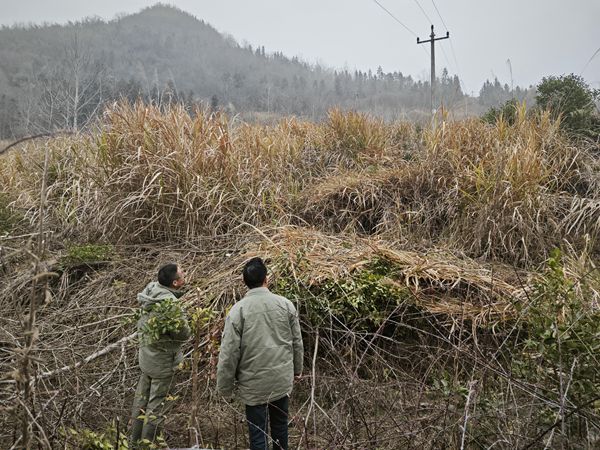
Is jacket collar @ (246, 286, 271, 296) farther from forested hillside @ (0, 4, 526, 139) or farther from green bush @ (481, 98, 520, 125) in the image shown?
forested hillside @ (0, 4, 526, 139)

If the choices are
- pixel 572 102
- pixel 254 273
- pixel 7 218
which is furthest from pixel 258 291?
pixel 572 102

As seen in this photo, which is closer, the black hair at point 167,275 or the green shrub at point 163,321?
the green shrub at point 163,321

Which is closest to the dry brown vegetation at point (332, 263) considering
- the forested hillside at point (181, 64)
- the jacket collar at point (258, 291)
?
the jacket collar at point (258, 291)

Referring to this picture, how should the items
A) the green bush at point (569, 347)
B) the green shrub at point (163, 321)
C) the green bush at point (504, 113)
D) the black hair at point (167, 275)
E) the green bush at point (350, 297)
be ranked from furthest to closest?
the green bush at point (504, 113), the green bush at point (350, 297), the black hair at point (167, 275), the green shrub at point (163, 321), the green bush at point (569, 347)

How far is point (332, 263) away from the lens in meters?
3.80

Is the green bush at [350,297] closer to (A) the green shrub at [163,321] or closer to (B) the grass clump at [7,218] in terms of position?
(A) the green shrub at [163,321]

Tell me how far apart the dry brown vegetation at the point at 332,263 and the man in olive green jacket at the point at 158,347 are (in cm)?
20

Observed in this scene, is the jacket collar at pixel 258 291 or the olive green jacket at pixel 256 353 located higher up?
the jacket collar at pixel 258 291

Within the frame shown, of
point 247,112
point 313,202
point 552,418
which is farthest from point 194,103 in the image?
point 552,418

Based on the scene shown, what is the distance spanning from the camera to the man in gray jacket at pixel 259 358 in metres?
2.51

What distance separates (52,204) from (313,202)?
3.26 m

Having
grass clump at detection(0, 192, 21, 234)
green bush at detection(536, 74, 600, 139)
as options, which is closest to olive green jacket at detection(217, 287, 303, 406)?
grass clump at detection(0, 192, 21, 234)

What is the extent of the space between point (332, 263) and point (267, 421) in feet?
5.12

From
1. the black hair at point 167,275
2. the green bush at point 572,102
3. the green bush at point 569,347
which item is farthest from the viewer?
the green bush at point 572,102
